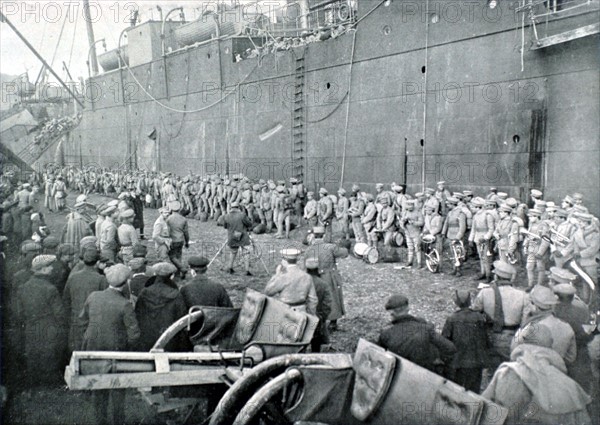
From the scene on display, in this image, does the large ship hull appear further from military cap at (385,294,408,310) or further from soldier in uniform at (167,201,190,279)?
military cap at (385,294,408,310)

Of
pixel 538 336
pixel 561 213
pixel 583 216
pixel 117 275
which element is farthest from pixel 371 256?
pixel 538 336

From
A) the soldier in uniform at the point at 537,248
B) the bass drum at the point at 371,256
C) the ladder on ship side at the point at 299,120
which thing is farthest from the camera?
the ladder on ship side at the point at 299,120

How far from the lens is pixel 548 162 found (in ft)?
32.4

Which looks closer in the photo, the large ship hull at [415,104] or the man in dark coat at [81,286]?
the man in dark coat at [81,286]

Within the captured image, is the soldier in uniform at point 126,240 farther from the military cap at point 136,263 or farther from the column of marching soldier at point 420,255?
the military cap at point 136,263

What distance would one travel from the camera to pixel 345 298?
8719 millimetres

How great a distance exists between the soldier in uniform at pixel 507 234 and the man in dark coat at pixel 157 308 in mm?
6003

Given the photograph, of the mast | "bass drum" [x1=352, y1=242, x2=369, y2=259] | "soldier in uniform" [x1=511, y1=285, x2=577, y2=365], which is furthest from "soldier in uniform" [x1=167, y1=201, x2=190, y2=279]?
the mast

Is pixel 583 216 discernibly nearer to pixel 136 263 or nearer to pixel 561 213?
pixel 561 213

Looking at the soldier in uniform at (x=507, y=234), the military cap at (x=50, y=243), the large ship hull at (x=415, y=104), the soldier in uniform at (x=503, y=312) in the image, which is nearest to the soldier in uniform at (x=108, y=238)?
the military cap at (x=50, y=243)

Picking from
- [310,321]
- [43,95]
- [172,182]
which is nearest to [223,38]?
[172,182]

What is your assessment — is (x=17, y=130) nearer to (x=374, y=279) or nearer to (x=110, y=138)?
(x=110, y=138)

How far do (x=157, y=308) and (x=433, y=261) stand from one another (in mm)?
6539

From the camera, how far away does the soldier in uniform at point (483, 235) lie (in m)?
9.39
